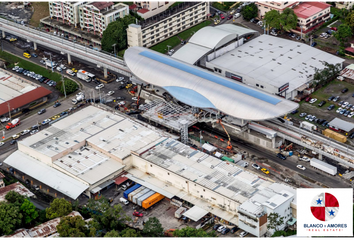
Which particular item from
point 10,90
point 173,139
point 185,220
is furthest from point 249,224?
point 10,90

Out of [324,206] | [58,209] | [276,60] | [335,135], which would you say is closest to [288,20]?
[276,60]

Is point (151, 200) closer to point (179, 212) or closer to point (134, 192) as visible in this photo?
point (134, 192)

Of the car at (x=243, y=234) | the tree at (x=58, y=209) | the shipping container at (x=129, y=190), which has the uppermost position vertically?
the tree at (x=58, y=209)

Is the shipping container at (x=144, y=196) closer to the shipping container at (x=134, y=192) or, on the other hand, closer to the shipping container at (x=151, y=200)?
the shipping container at (x=151, y=200)

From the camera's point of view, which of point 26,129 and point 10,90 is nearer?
point 26,129

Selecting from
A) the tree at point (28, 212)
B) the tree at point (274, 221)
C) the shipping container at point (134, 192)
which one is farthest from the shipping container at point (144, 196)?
the tree at point (274, 221)

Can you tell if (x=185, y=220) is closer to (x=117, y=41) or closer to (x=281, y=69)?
(x=281, y=69)
